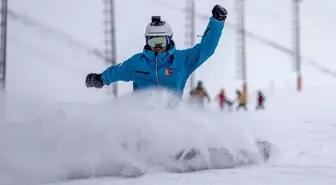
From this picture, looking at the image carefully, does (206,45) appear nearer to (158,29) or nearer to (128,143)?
(158,29)

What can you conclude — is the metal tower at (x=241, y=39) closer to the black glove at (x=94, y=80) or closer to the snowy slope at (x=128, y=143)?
the black glove at (x=94, y=80)

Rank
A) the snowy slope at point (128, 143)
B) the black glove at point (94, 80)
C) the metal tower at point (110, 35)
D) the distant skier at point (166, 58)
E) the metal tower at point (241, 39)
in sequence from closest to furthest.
→ the snowy slope at point (128, 143) < the distant skier at point (166, 58) < the black glove at point (94, 80) < the metal tower at point (110, 35) < the metal tower at point (241, 39)

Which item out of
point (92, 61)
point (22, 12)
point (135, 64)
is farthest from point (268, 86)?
point (135, 64)

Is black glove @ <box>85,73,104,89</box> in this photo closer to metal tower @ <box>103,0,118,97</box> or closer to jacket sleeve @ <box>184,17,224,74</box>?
jacket sleeve @ <box>184,17,224,74</box>

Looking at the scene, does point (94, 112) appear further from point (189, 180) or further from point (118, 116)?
point (189, 180)

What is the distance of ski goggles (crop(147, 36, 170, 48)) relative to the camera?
4.90 meters

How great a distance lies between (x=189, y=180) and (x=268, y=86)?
2459cm

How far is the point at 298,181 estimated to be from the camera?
3324mm

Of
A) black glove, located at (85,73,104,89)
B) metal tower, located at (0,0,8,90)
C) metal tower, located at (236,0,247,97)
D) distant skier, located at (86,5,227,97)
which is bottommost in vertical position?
black glove, located at (85,73,104,89)

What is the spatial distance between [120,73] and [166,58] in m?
0.55

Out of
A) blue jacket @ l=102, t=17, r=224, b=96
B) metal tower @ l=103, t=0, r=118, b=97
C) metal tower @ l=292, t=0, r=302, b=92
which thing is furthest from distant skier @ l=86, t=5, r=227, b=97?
metal tower @ l=292, t=0, r=302, b=92

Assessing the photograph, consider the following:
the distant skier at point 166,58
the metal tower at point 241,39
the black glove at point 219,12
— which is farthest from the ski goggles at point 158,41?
the metal tower at point 241,39

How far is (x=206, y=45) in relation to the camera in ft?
16.5

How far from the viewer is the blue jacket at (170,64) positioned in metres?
4.93
